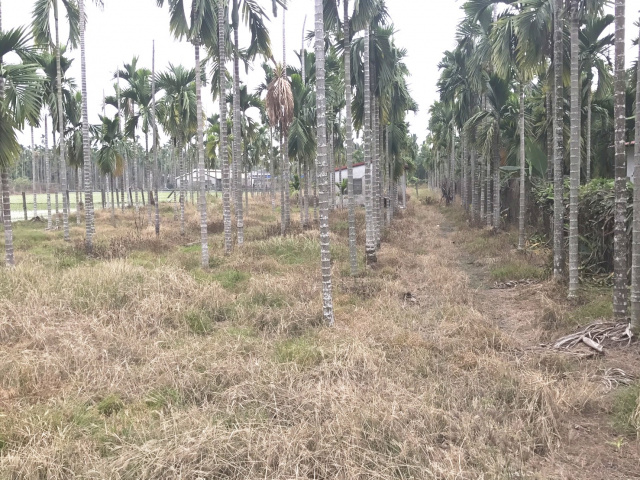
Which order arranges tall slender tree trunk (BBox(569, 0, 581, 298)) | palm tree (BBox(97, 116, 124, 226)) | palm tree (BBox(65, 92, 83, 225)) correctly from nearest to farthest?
1. tall slender tree trunk (BBox(569, 0, 581, 298))
2. palm tree (BBox(65, 92, 83, 225))
3. palm tree (BBox(97, 116, 124, 226))

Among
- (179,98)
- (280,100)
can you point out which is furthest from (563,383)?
(179,98)

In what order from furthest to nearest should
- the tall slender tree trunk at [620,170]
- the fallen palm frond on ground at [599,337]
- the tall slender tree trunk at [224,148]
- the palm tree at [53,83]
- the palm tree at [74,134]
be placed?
1. the palm tree at [74,134]
2. the palm tree at [53,83]
3. the tall slender tree trunk at [224,148]
4. the tall slender tree trunk at [620,170]
5. the fallen palm frond on ground at [599,337]

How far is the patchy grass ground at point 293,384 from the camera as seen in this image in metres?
3.94

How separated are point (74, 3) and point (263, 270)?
11782 millimetres

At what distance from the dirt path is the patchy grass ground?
0.02 metres

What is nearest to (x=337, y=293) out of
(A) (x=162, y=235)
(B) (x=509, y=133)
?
(A) (x=162, y=235)

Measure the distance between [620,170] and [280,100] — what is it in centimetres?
1007

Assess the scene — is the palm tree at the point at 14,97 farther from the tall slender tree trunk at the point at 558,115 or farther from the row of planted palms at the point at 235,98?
the tall slender tree trunk at the point at 558,115

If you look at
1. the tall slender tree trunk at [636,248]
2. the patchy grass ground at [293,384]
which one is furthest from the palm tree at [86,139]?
the tall slender tree trunk at [636,248]

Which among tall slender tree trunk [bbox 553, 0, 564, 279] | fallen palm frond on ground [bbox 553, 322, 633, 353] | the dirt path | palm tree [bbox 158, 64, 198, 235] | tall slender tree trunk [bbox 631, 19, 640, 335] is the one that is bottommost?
the dirt path

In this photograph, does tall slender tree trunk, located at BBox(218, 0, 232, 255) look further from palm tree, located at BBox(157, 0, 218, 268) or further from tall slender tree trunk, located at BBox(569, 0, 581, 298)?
tall slender tree trunk, located at BBox(569, 0, 581, 298)

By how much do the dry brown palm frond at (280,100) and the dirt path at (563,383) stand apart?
26.3ft

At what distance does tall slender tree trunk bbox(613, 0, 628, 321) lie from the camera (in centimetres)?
702

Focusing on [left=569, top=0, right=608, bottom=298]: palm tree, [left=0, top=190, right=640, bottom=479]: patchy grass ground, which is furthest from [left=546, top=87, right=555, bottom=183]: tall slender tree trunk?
[left=0, top=190, right=640, bottom=479]: patchy grass ground
